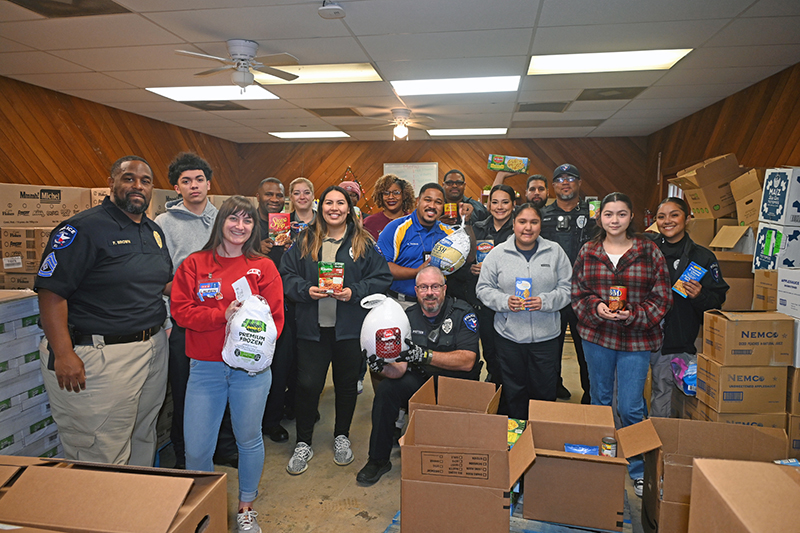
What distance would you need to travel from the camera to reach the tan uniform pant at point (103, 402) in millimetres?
1925

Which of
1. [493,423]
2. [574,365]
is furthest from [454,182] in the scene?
[493,423]

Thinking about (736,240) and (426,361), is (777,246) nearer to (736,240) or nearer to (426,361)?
(736,240)

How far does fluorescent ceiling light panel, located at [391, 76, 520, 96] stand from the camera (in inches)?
187

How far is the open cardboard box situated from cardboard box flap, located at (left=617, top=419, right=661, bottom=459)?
1634mm

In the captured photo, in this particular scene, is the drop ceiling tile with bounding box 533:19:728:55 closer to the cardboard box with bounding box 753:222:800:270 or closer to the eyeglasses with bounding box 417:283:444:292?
the cardboard box with bounding box 753:222:800:270

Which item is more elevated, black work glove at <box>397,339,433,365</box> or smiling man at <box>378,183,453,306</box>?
smiling man at <box>378,183,453,306</box>

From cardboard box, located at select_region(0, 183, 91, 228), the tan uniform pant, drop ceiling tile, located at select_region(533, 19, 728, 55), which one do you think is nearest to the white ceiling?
drop ceiling tile, located at select_region(533, 19, 728, 55)

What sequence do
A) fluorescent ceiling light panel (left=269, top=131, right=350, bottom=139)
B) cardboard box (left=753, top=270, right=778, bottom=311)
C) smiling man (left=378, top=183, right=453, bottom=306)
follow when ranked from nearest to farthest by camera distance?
cardboard box (left=753, top=270, right=778, bottom=311) < smiling man (left=378, top=183, right=453, bottom=306) < fluorescent ceiling light panel (left=269, top=131, right=350, bottom=139)

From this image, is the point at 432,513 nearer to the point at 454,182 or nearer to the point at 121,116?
the point at 454,182

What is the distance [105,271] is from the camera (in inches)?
75.4

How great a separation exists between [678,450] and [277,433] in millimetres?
2240

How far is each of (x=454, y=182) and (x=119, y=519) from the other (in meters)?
3.72

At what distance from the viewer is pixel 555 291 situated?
2643mm

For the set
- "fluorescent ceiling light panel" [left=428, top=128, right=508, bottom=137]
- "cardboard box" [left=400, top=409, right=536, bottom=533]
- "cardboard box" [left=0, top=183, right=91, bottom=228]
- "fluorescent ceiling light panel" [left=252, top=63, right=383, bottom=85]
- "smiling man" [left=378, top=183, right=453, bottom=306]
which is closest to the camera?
"cardboard box" [left=400, top=409, right=536, bottom=533]
